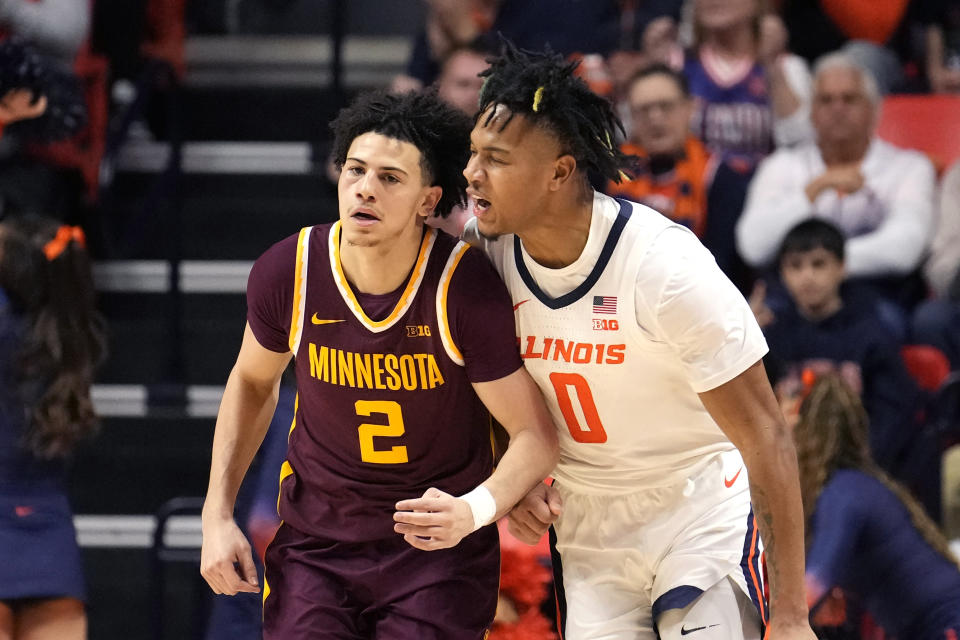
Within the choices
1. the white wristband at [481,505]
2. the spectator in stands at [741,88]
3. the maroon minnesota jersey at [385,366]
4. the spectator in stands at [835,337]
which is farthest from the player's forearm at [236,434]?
the spectator in stands at [741,88]

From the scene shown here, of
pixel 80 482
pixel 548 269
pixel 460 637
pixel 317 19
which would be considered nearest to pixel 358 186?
pixel 548 269

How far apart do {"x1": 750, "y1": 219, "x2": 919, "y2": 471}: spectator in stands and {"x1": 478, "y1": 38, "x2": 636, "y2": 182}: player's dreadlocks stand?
214 centimetres

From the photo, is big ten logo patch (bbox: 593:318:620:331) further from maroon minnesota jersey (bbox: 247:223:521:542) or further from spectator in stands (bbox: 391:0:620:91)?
spectator in stands (bbox: 391:0:620:91)

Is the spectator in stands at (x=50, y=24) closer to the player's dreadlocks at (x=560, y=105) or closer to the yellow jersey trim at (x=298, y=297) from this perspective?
the yellow jersey trim at (x=298, y=297)

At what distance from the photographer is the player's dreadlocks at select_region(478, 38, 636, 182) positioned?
10.00 ft

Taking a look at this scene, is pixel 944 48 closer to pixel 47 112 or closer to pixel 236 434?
pixel 47 112

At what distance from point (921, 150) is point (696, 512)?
375 centimetres

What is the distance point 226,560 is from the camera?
3.00 metres

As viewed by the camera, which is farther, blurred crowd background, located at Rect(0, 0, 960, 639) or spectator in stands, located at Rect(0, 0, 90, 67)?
spectator in stands, located at Rect(0, 0, 90, 67)

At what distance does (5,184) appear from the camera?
5.61 metres

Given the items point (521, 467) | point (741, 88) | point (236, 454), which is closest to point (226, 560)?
point (236, 454)

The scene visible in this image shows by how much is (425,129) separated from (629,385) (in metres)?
0.72

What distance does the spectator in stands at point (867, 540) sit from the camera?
13.3 feet

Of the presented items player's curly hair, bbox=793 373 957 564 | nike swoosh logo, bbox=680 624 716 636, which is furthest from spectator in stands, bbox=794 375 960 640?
nike swoosh logo, bbox=680 624 716 636
